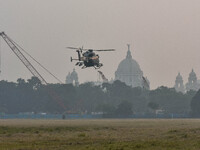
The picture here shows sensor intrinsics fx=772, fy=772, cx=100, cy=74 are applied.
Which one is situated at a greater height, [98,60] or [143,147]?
[98,60]

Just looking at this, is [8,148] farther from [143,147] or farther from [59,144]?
[143,147]

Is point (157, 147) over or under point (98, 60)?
under

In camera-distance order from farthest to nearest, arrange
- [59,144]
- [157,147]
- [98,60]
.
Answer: [98,60], [59,144], [157,147]

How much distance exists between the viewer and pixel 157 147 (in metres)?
70.4

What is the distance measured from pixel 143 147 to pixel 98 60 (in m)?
43.6

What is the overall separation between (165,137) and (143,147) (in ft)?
47.7

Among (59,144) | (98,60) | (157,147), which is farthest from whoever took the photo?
(98,60)

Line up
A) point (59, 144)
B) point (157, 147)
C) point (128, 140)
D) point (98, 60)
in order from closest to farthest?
point (157, 147)
point (59, 144)
point (128, 140)
point (98, 60)

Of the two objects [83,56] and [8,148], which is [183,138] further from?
[83,56]

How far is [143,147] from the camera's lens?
7062 centimetres

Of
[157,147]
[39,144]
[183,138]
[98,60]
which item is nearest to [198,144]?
[157,147]

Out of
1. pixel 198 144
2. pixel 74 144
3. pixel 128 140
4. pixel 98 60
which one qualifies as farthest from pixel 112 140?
pixel 98 60

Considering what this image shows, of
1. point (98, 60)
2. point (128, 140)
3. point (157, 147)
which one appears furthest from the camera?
point (98, 60)

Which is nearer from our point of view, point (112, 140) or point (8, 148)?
point (8, 148)
